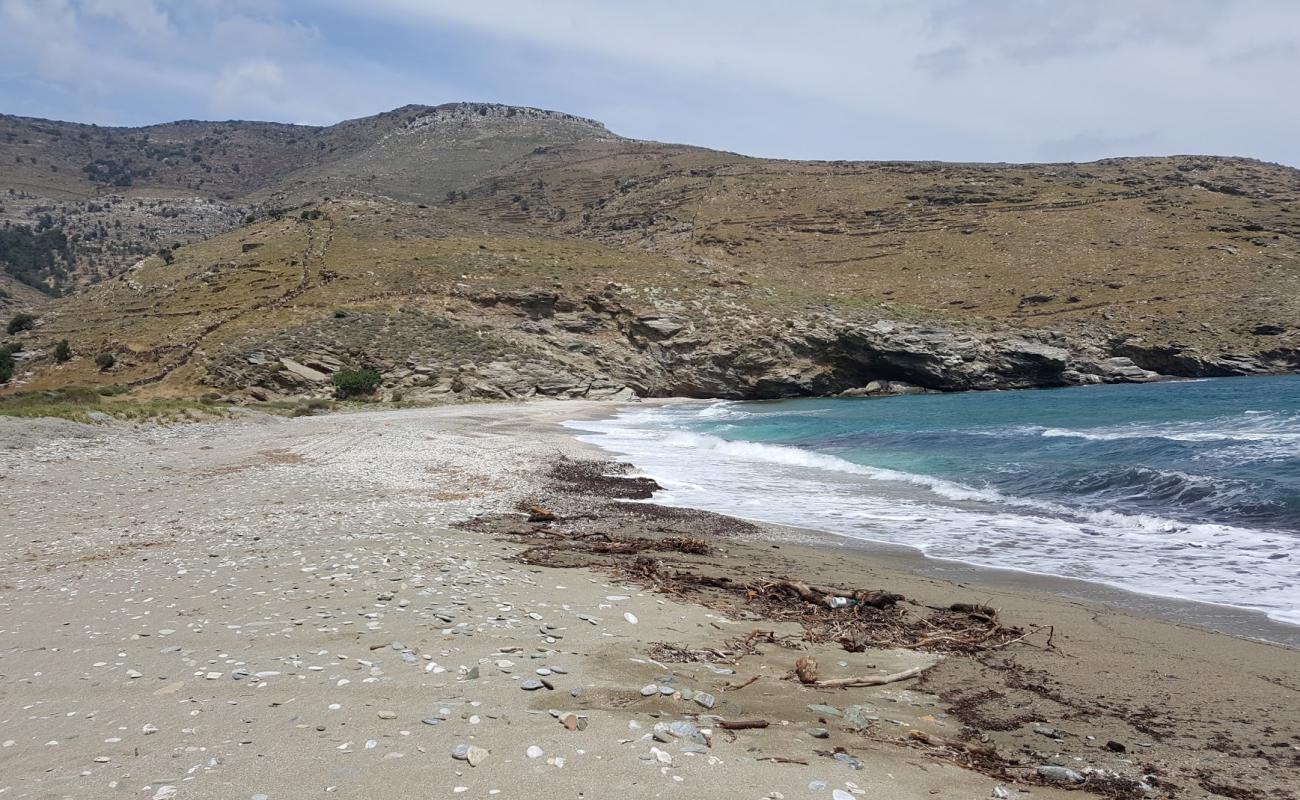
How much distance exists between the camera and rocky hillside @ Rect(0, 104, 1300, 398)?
42.7m

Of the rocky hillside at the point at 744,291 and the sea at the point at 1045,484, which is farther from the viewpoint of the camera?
the rocky hillside at the point at 744,291

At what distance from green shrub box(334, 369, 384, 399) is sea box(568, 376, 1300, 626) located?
487 inches

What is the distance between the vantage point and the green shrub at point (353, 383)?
37.3m

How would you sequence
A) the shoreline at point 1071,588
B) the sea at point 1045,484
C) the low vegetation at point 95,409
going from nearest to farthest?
1. the shoreline at point 1071,588
2. the sea at point 1045,484
3. the low vegetation at point 95,409

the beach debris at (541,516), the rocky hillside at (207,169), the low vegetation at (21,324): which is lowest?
the beach debris at (541,516)

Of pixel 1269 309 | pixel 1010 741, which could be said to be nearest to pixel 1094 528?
pixel 1010 741

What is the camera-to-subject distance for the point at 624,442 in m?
25.5

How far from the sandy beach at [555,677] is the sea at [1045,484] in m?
1.75

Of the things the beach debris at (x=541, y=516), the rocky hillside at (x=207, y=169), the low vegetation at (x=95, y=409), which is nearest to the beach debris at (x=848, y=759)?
the beach debris at (x=541, y=516)

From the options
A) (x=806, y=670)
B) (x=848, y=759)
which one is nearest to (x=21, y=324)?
(x=806, y=670)

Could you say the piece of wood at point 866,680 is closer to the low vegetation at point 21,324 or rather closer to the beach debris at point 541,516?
the beach debris at point 541,516

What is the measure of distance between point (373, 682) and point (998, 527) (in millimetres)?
10691

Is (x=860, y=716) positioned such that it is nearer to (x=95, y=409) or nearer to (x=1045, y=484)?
(x=1045, y=484)

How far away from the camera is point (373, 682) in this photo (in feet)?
16.0
